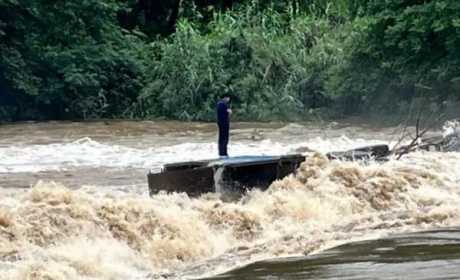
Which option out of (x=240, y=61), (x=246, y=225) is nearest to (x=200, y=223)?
(x=246, y=225)

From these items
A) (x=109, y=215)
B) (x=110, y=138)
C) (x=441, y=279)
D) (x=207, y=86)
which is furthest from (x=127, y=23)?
(x=441, y=279)

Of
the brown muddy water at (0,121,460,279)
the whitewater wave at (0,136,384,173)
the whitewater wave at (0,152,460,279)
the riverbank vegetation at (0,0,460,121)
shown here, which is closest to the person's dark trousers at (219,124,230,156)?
the brown muddy water at (0,121,460,279)

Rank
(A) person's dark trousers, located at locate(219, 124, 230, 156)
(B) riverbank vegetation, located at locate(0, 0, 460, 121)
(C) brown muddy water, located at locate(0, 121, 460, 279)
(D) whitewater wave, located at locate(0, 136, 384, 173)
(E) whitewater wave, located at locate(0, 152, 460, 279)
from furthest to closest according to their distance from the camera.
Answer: (B) riverbank vegetation, located at locate(0, 0, 460, 121) → (D) whitewater wave, located at locate(0, 136, 384, 173) → (A) person's dark trousers, located at locate(219, 124, 230, 156) → (E) whitewater wave, located at locate(0, 152, 460, 279) → (C) brown muddy water, located at locate(0, 121, 460, 279)

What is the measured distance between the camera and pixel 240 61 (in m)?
36.5

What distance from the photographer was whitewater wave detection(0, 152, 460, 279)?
→ 41.1ft

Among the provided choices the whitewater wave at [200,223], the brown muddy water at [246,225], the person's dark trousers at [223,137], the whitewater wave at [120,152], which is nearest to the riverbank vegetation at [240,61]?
the whitewater wave at [120,152]

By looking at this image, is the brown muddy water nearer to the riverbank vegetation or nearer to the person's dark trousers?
the person's dark trousers

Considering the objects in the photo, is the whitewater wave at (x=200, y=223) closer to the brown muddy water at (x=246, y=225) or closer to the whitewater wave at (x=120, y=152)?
the brown muddy water at (x=246, y=225)

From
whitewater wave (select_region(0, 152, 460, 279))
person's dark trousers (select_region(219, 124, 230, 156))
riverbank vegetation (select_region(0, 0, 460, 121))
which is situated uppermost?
riverbank vegetation (select_region(0, 0, 460, 121))

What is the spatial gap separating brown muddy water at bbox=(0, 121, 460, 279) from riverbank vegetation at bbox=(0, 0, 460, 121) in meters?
11.6

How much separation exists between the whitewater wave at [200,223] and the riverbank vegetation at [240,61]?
14211 millimetres

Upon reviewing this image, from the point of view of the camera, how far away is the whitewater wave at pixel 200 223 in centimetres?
1252

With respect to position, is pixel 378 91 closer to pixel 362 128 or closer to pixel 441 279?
pixel 362 128

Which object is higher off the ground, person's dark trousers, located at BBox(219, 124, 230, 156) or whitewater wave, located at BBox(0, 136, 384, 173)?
person's dark trousers, located at BBox(219, 124, 230, 156)
